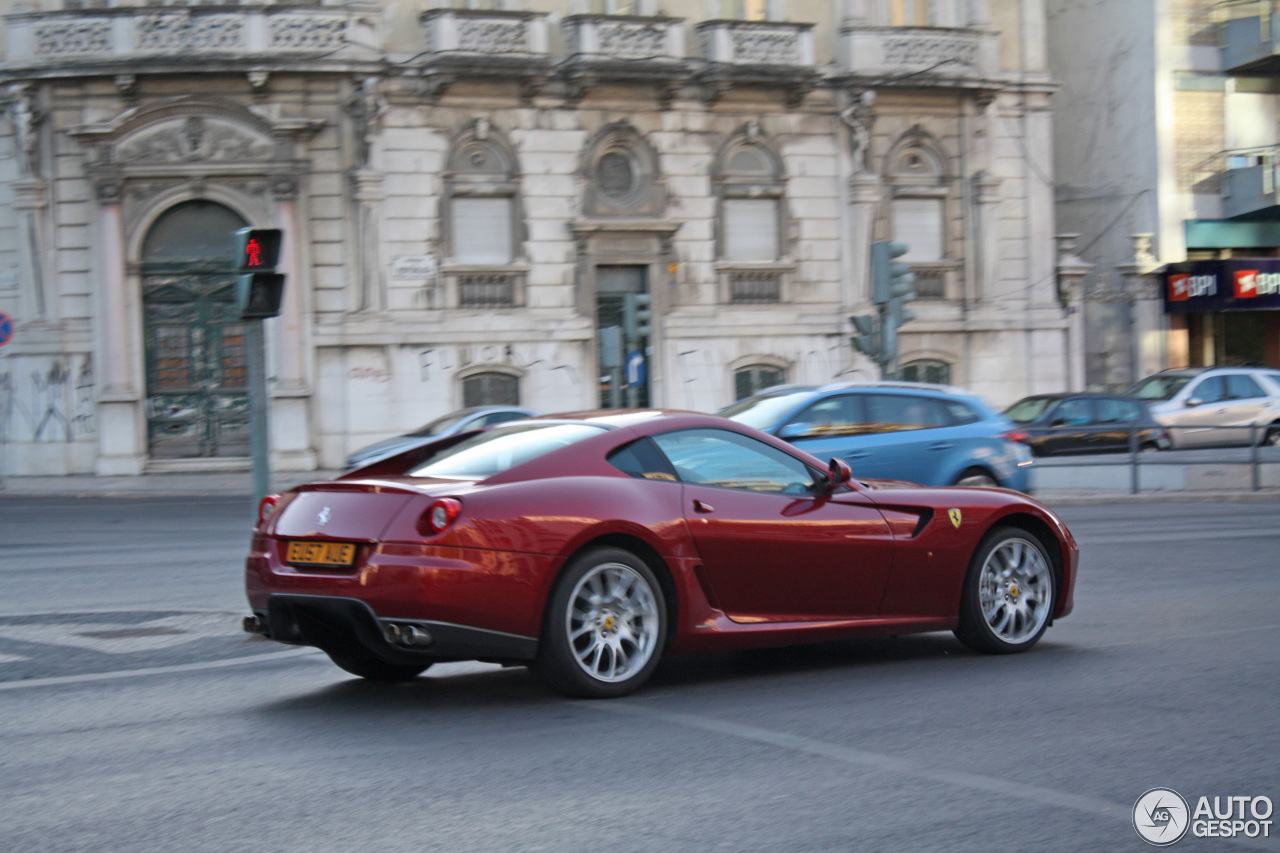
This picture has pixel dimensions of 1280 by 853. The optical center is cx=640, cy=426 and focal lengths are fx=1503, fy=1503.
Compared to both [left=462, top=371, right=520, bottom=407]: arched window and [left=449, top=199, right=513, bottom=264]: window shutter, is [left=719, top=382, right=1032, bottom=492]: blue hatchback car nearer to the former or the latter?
[left=462, top=371, right=520, bottom=407]: arched window

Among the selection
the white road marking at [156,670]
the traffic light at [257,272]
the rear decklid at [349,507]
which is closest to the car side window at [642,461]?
the rear decklid at [349,507]

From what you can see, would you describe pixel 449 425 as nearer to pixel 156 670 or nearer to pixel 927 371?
pixel 927 371

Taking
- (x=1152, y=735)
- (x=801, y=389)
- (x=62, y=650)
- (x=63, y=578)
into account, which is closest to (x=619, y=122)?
(x=801, y=389)

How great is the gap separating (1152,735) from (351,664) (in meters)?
3.72

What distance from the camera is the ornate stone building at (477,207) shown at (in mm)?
27203

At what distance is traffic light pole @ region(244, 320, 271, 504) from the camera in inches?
362

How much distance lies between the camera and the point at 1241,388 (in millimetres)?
28625

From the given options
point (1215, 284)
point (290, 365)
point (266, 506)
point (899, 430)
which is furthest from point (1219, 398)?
point (266, 506)

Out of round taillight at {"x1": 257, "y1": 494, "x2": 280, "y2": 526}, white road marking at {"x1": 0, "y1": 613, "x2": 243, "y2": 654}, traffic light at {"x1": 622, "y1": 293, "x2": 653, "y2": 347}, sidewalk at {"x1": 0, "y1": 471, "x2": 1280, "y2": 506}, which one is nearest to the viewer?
round taillight at {"x1": 257, "y1": 494, "x2": 280, "y2": 526}

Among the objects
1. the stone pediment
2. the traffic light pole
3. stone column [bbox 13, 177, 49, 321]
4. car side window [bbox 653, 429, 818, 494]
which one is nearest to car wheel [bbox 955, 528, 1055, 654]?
car side window [bbox 653, 429, 818, 494]

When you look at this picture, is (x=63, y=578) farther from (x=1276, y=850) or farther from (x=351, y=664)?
(x=1276, y=850)

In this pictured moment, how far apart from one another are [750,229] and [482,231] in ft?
18.5

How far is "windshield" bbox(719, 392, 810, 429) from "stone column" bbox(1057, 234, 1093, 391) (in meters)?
19.6

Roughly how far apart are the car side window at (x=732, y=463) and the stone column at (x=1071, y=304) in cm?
2704
